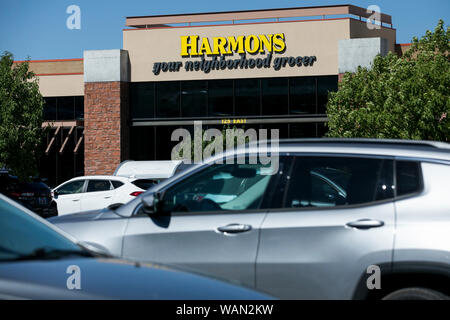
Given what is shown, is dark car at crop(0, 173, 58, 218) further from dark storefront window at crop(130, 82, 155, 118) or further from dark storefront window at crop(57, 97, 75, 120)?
dark storefront window at crop(57, 97, 75, 120)

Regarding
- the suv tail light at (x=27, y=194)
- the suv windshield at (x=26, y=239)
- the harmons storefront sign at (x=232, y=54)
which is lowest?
the suv tail light at (x=27, y=194)

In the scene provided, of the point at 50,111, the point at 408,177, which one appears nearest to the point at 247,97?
the point at 50,111

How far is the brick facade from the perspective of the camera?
118ft

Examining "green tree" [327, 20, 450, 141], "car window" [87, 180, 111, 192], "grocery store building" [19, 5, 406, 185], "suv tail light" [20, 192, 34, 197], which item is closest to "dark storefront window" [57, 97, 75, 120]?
"grocery store building" [19, 5, 406, 185]

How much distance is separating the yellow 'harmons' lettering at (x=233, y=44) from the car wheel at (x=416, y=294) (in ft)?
100

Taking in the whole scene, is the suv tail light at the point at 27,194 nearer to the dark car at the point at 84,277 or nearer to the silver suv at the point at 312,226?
the silver suv at the point at 312,226

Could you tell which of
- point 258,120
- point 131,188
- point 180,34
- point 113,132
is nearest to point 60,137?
point 113,132

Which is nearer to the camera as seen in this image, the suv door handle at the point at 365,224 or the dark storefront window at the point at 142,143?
the suv door handle at the point at 365,224

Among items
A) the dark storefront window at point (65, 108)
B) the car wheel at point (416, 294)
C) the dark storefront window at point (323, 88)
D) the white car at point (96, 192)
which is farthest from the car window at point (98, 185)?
the dark storefront window at point (65, 108)

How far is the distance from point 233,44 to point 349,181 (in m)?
30.5

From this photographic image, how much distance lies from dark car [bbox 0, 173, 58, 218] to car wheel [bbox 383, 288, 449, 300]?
55.0 feet

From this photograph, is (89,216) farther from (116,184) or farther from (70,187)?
(70,187)

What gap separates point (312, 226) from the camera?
4.70 meters

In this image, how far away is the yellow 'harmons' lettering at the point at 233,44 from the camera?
34344 mm
